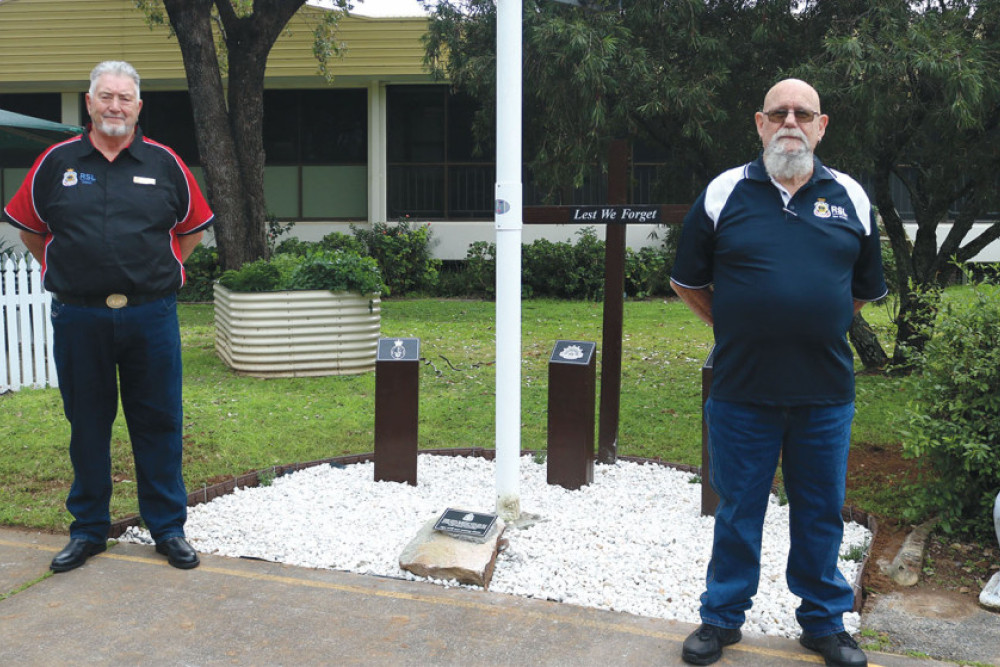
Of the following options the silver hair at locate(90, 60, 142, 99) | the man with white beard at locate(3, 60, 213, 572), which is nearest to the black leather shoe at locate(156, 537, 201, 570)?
the man with white beard at locate(3, 60, 213, 572)

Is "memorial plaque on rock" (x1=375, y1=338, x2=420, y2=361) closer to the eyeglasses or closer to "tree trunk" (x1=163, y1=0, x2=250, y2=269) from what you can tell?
the eyeglasses

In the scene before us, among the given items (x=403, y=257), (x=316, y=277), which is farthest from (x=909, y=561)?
(x=403, y=257)

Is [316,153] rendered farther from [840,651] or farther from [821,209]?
[840,651]

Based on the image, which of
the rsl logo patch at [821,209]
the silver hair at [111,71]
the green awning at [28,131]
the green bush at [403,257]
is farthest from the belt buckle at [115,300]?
the green bush at [403,257]

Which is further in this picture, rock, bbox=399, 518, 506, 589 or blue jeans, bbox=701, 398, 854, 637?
rock, bbox=399, 518, 506, 589

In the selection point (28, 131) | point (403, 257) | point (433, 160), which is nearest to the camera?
point (28, 131)

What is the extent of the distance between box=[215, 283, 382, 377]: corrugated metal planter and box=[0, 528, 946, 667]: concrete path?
16.3 feet

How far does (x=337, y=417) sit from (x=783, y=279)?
4.91 m

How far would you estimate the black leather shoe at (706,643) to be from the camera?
3490 millimetres

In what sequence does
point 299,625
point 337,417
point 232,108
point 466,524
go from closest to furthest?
point 299,625 → point 466,524 → point 337,417 → point 232,108

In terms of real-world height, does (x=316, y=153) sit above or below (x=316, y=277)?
above

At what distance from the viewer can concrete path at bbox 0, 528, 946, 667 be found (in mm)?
3531

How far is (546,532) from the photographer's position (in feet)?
15.8

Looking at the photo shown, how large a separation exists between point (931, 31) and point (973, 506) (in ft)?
11.6
